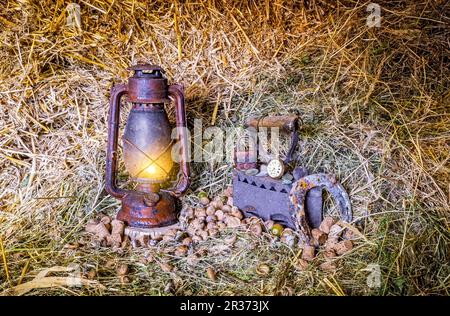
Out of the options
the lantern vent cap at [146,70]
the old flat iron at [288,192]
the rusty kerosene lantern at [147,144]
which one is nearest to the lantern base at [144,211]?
the rusty kerosene lantern at [147,144]

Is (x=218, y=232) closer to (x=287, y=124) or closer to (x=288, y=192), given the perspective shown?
(x=288, y=192)

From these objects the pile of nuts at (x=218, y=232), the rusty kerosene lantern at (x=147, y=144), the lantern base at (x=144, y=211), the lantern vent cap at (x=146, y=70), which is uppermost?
the lantern vent cap at (x=146, y=70)

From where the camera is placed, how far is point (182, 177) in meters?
2.03

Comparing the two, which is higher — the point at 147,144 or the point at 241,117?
the point at 241,117

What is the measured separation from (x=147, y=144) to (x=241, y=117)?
0.62 m

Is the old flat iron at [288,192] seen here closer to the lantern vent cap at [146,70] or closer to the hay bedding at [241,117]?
the hay bedding at [241,117]

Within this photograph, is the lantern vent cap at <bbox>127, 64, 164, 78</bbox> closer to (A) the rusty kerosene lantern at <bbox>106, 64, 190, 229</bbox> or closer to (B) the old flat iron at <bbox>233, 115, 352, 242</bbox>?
(A) the rusty kerosene lantern at <bbox>106, 64, 190, 229</bbox>

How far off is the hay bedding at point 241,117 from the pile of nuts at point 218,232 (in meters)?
0.05

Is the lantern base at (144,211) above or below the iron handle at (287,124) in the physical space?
below

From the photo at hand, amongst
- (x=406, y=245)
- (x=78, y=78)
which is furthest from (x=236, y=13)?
(x=406, y=245)

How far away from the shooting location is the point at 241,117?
7.74ft

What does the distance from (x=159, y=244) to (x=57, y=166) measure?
0.70m

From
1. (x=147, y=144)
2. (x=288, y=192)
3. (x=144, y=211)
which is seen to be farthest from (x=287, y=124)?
(x=144, y=211)

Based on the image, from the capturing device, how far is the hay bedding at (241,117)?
1681 millimetres
